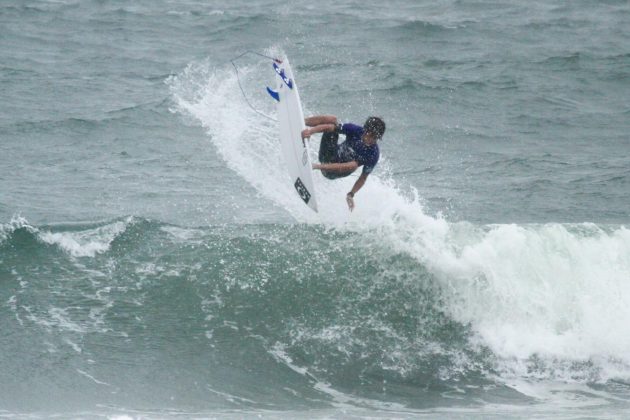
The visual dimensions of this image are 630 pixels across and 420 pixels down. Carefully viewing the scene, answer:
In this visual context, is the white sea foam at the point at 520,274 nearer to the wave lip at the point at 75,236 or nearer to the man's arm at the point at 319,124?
the man's arm at the point at 319,124

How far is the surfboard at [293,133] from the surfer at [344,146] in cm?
19

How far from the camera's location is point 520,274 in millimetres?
11414

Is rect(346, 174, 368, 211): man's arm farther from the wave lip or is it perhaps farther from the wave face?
the wave lip

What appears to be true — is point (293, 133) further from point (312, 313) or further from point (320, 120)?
point (312, 313)

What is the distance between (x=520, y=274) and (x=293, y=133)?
3.34m

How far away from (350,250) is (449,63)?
11350 mm

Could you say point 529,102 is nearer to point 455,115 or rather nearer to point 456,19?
point 455,115

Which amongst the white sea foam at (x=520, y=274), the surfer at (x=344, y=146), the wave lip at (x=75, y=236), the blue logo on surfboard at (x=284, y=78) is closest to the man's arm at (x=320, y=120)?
the surfer at (x=344, y=146)

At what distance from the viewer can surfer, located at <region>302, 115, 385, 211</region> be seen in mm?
10664

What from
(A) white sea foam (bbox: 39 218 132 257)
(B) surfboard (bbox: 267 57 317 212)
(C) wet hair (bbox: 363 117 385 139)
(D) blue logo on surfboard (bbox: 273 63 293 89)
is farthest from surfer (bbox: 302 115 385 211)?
(A) white sea foam (bbox: 39 218 132 257)

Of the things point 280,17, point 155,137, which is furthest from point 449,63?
point 155,137

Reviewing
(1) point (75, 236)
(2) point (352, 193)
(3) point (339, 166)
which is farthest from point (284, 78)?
(1) point (75, 236)

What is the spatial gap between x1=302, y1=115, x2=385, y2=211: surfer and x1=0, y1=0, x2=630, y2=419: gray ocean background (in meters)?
1.28

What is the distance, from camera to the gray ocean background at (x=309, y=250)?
957 centimetres
